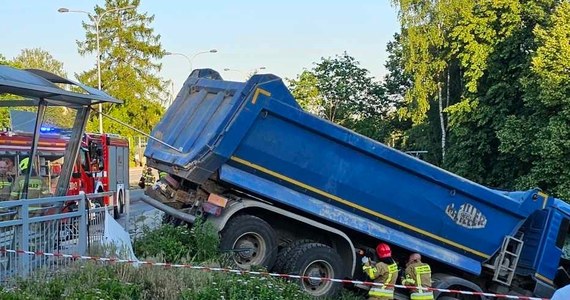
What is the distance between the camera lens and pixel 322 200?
7.71 meters

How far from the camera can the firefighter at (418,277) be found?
313 inches

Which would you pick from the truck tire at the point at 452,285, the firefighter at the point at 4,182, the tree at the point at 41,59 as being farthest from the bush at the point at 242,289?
the tree at the point at 41,59

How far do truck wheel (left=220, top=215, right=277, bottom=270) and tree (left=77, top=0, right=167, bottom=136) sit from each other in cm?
4839

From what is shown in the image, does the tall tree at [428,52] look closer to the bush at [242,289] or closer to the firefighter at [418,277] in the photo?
the firefighter at [418,277]

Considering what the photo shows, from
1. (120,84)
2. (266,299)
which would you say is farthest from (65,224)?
(120,84)

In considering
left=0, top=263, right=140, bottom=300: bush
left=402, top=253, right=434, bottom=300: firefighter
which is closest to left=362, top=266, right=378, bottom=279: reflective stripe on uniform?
left=402, top=253, right=434, bottom=300: firefighter

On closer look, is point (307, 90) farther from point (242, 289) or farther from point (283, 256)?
point (242, 289)

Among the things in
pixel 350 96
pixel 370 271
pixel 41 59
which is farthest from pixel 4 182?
pixel 41 59

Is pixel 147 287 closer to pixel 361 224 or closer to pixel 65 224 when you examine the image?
pixel 65 224

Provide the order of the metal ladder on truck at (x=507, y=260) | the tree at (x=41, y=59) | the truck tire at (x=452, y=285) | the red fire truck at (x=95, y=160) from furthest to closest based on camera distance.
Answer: the tree at (x=41, y=59) < the red fire truck at (x=95, y=160) < the metal ladder on truck at (x=507, y=260) < the truck tire at (x=452, y=285)

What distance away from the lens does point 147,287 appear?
19.9 feet

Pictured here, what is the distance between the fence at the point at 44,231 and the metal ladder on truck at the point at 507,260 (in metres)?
5.30

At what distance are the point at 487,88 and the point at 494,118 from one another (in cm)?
191

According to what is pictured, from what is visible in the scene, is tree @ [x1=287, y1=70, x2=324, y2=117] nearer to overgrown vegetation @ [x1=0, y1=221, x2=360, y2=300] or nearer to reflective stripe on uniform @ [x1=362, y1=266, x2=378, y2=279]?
reflective stripe on uniform @ [x1=362, y1=266, x2=378, y2=279]
